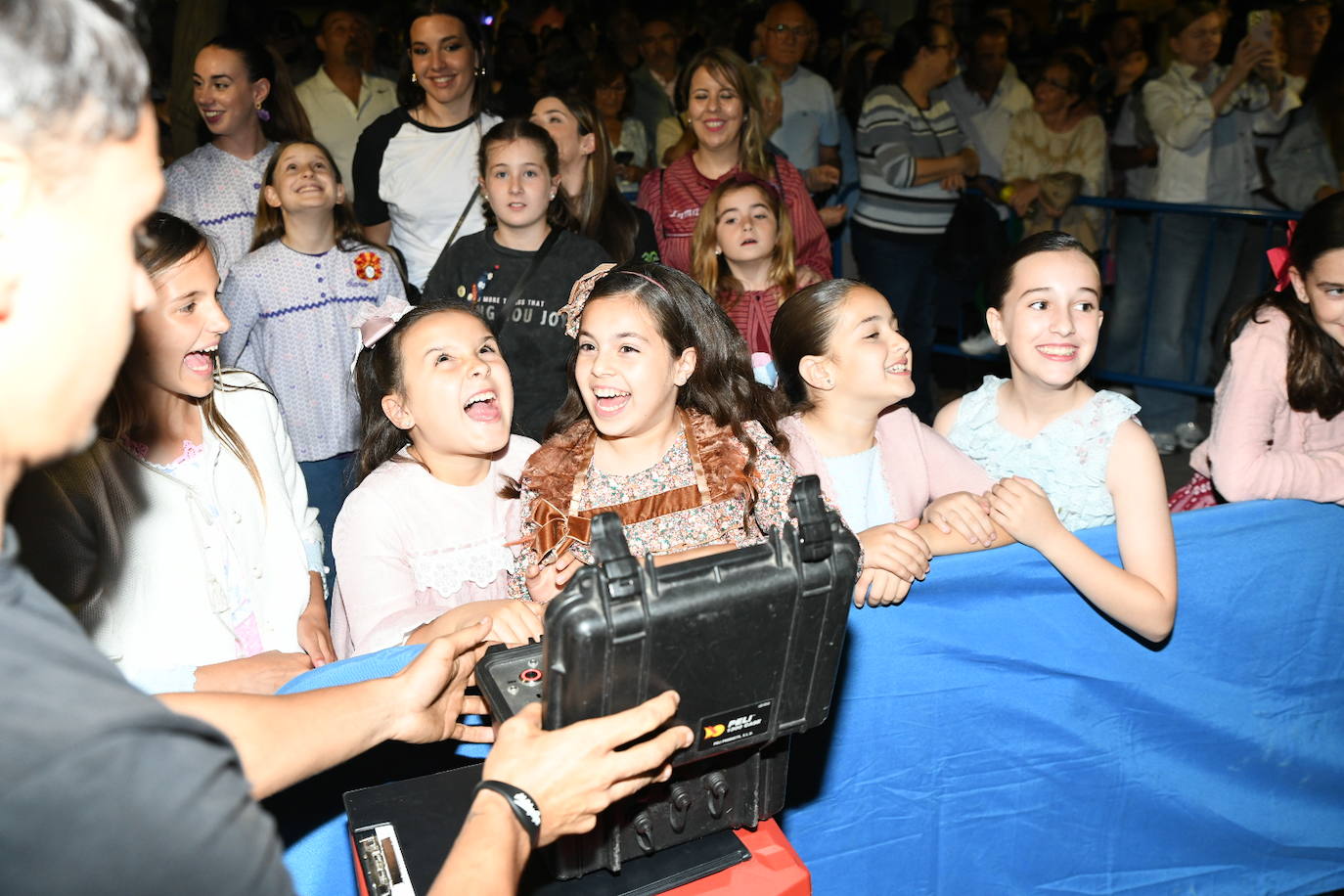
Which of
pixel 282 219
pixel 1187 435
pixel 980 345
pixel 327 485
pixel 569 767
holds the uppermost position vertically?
pixel 282 219

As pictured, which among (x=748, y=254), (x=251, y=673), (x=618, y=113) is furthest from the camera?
(x=618, y=113)

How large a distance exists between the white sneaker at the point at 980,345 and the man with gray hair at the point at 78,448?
569cm

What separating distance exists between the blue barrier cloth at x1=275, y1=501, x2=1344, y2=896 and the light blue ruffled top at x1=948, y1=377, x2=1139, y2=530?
0.67 feet

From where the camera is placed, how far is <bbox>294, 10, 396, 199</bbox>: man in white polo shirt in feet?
18.1

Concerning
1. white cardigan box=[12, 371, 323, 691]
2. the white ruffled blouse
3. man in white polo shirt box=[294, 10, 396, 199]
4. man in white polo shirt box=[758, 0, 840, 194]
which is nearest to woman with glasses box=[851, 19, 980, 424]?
man in white polo shirt box=[758, 0, 840, 194]

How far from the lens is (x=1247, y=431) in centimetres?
291

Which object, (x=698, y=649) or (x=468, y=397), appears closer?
(x=698, y=649)

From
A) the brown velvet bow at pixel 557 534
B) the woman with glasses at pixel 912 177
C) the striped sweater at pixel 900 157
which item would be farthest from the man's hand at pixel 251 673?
the striped sweater at pixel 900 157

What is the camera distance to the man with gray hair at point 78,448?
3.12 ft

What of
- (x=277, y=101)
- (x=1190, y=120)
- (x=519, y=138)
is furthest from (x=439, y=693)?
(x=1190, y=120)

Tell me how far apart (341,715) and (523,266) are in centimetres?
228

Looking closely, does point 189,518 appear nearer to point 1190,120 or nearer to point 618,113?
point 618,113

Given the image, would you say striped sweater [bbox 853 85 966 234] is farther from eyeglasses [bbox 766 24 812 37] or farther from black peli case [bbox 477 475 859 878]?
black peli case [bbox 477 475 859 878]

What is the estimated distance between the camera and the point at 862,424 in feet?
9.25
